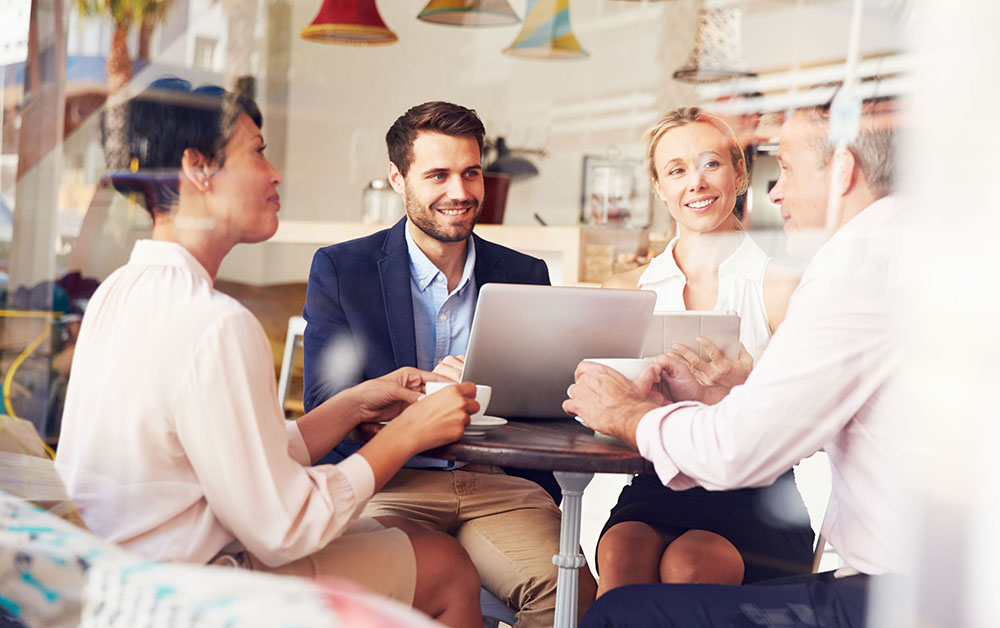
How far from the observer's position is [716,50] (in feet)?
10.8

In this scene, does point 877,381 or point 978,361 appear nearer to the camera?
point 978,361

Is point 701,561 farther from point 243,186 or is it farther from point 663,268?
point 243,186

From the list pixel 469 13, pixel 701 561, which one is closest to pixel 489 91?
pixel 469 13

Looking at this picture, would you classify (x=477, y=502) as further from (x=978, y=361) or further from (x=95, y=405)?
(x=978, y=361)

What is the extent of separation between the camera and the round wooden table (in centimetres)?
155

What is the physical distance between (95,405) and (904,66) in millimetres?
1225

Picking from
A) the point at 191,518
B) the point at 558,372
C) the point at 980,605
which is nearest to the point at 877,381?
the point at 980,605

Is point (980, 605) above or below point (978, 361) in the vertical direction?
below

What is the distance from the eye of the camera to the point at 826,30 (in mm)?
2441

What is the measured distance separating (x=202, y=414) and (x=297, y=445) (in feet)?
1.33

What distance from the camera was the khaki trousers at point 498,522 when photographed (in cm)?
212

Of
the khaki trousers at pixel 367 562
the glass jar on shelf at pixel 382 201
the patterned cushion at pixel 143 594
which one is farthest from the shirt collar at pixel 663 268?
the patterned cushion at pixel 143 594

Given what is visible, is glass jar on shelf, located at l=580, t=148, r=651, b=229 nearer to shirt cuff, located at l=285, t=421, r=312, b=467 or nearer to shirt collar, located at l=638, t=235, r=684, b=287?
shirt collar, located at l=638, t=235, r=684, b=287

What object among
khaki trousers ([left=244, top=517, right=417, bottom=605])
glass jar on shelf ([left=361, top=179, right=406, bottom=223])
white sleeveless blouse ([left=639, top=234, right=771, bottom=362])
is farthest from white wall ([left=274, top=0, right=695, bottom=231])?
khaki trousers ([left=244, top=517, right=417, bottom=605])
